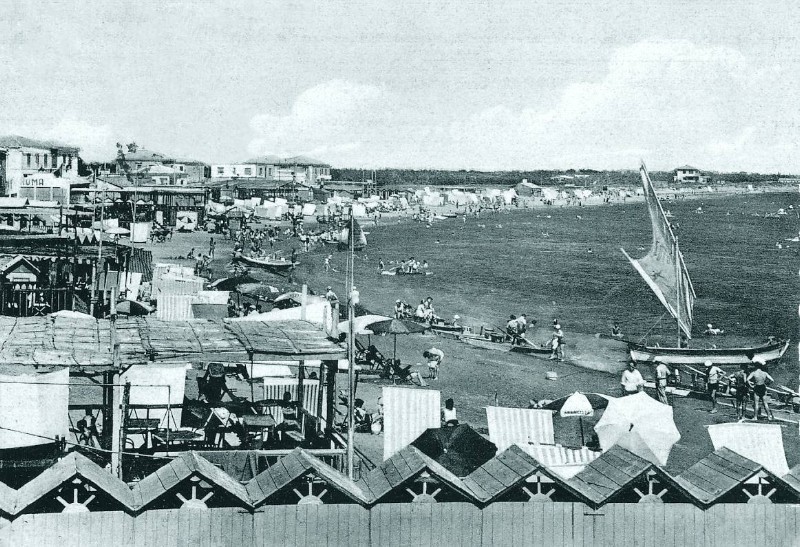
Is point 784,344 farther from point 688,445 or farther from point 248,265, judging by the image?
point 248,265

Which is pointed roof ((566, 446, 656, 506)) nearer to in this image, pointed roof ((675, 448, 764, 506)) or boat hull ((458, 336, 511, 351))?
pointed roof ((675, 448, 764, 506))

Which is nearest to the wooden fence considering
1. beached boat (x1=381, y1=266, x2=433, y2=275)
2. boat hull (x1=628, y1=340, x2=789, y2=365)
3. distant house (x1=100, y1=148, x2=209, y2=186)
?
boat hull (x1=628, y1=340, x2=789, y2=365)

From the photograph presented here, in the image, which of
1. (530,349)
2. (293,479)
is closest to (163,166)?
(530,349)

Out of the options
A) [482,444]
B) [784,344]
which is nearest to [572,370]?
[784,344]

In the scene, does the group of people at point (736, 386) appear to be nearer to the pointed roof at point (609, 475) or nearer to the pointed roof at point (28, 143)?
the pointed roof at point (609, 475)

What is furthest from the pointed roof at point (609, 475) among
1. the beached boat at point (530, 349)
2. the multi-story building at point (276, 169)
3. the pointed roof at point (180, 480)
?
the multi-story building at point (276, 169)

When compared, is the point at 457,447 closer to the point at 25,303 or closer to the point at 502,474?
the point at 502,474
